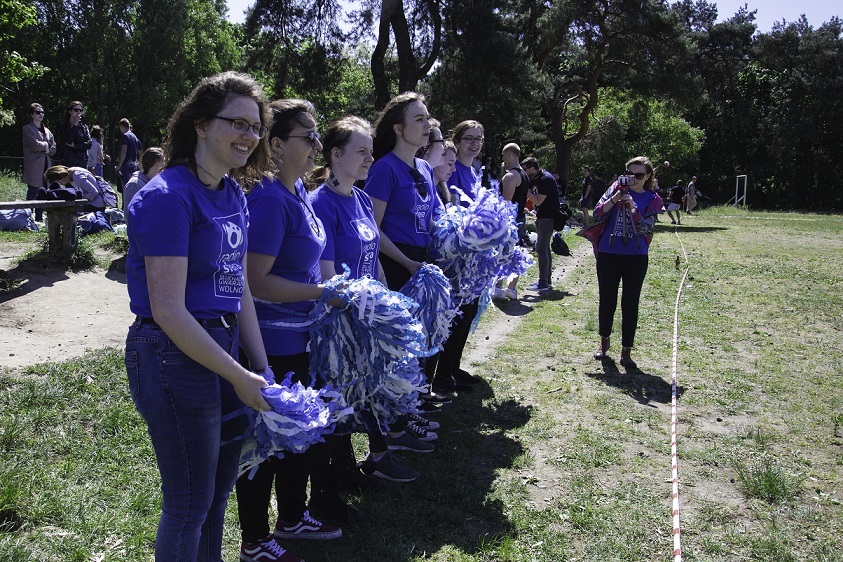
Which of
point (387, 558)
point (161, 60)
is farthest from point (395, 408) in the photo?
point (161, 60)

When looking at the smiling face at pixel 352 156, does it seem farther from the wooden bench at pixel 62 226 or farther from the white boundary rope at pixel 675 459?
the wooden bench at pixel 62 226

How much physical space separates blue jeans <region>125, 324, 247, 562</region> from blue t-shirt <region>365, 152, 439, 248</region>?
7.01 feet

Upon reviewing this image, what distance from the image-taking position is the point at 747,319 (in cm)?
918

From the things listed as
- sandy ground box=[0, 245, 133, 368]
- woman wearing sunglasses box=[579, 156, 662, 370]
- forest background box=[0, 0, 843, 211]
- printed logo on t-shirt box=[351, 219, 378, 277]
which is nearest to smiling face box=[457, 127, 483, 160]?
woman wearing sunglasses box=[579, 156, 662, 370]

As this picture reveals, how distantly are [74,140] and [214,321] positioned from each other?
36.2 ft

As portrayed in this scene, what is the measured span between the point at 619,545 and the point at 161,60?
3971 centimetres

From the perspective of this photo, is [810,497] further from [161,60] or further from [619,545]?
[161,60]

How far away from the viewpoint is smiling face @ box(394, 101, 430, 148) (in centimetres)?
429

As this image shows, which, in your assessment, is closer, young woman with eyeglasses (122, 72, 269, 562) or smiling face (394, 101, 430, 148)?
young woman with eyeglasses (122, 72, 269, 562)

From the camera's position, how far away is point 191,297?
2178mm

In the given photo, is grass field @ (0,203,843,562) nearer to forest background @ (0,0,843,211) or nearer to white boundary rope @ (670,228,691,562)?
white boundary rope @ (670,228,691,562)

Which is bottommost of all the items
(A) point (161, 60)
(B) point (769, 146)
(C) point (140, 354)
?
(C) point (140, 354)

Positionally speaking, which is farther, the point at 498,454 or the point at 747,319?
the point at 747,319

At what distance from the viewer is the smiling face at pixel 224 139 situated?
88.6 inches
